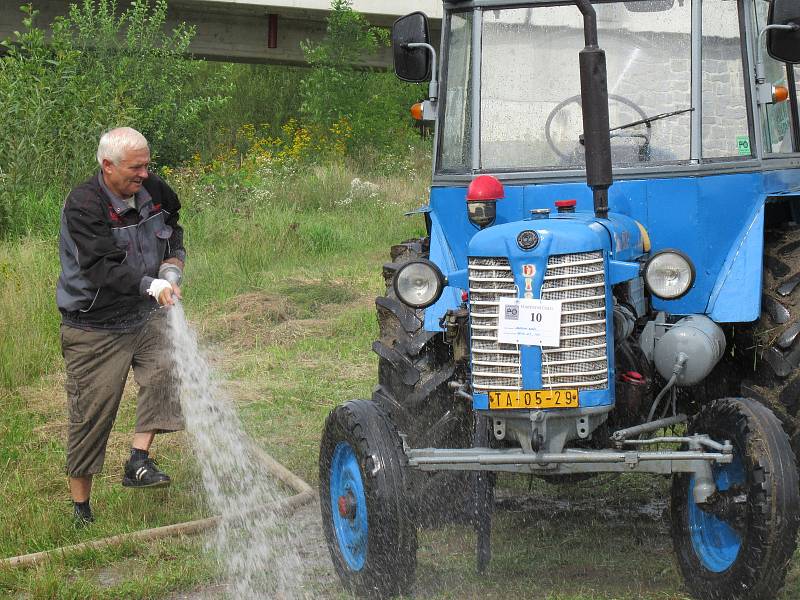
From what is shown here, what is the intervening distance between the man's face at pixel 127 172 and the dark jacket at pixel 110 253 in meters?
0.05

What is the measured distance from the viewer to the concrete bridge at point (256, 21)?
24.5 m

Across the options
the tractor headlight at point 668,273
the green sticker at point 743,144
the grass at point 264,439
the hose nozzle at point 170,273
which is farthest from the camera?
the hose nozzle at point 170,273

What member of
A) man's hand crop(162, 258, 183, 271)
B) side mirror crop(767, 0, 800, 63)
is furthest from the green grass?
side mirror crop(767, 0, 800, 63)

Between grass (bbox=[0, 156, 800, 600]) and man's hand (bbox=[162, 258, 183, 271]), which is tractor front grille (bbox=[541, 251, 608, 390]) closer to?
grass (bbox=[0, 156, 800, 600])

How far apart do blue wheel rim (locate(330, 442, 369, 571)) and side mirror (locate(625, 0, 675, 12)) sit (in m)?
2.40

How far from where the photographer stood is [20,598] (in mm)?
4910

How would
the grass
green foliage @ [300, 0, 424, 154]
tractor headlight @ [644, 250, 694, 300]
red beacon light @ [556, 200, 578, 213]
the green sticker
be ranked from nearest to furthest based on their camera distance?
tractor headlight @ [644, 250, 694, 300] → the grass → red beacon light @ [556, 200, 578, 213] → the green sticker → green foliage @ [300, 0, 424, 154]

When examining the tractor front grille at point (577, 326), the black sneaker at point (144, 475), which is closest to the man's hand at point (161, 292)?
the black sneaker at point (144, 475)

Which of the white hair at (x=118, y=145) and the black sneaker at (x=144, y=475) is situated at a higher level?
the white hair at (x=118, y=145)

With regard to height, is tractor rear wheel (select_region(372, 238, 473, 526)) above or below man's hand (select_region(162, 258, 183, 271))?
below

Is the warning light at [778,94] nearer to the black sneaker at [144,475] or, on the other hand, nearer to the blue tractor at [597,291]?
the blue tractor at [597,291]

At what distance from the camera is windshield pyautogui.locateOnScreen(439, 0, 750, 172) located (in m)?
5.51

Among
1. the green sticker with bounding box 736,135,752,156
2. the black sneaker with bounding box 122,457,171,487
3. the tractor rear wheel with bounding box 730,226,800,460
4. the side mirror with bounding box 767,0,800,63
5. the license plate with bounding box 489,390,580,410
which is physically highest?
the side mirror with bounding box 767,0,800,63

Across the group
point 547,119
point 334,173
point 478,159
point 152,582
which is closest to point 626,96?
point 547,119
